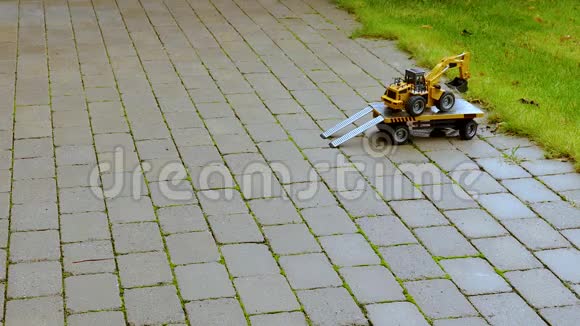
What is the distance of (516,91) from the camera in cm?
714

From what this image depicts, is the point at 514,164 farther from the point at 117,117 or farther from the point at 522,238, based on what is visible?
the point at 117,117

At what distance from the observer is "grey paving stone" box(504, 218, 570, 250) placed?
4.71 m

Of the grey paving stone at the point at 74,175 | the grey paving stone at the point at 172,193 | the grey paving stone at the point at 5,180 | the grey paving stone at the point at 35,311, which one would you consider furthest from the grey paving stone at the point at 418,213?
the grey paving stone at the point at 5,180

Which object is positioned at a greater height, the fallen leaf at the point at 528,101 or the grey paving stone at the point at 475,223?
the grey paving stone at the point at 475,223

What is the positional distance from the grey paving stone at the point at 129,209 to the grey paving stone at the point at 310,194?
0.88 metres

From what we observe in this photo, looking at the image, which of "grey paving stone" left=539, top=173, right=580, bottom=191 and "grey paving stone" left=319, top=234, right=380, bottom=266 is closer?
"grey paving stone" left=319, top=234, right=380, bottom=266

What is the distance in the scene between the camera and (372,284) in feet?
14.1

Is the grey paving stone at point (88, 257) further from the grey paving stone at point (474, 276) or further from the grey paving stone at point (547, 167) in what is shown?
the grey paving stone at point (547, 167)

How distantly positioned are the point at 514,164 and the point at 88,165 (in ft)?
9.48

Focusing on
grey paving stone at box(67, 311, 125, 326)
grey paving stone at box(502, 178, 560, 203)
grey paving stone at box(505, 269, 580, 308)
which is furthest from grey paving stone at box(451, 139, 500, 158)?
grey paving stone at box(67, 311, 125, 326)

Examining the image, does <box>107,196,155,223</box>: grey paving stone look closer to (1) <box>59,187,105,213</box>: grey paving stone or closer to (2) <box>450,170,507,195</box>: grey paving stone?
(1) <box>59,187,105,213</box>: grey paving stone

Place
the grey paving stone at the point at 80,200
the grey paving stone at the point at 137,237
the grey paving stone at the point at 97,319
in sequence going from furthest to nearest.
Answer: the grey paving stone at the point at 80,200
the grey paving stone at the point at 137,237
the grey paving stone at the point at 97,319

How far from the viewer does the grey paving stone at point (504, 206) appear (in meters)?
5.04

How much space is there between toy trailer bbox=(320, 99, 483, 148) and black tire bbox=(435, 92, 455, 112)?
3 cm
